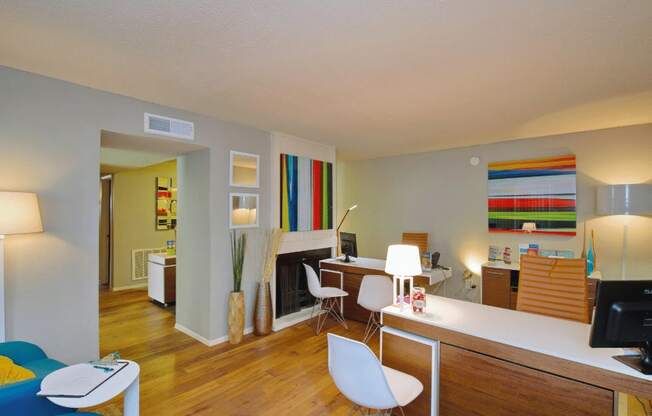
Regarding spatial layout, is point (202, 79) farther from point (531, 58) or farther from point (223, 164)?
point (531, 58)

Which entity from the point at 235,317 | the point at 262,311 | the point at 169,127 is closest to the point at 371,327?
the point at 262,311

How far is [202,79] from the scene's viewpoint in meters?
2.51

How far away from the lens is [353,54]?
2.10 meters

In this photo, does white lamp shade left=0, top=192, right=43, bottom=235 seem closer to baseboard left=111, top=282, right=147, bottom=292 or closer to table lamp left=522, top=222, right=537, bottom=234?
baseboard left=111, top=282, right=147, bottom=292

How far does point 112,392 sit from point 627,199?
5.07m

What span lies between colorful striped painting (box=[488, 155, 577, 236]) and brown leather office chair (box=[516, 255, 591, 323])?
2189 millimetres

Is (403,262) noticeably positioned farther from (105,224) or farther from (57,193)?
(105,224)

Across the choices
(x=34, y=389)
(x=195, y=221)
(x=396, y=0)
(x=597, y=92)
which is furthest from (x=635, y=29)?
(x=195, y=221)

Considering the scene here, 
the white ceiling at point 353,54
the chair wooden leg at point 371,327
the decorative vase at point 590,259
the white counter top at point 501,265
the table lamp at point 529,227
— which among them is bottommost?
the chair wooden leg at point 371,327

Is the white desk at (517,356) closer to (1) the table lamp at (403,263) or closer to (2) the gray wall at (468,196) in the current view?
(1) the table lamp at (403,263)

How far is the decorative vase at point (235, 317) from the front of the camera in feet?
11.8

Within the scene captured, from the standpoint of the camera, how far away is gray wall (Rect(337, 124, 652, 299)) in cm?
376

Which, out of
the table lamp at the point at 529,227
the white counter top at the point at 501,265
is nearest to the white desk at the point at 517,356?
the white counter top at the point at 501,265

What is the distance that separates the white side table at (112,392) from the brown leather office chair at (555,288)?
2.85 metres
